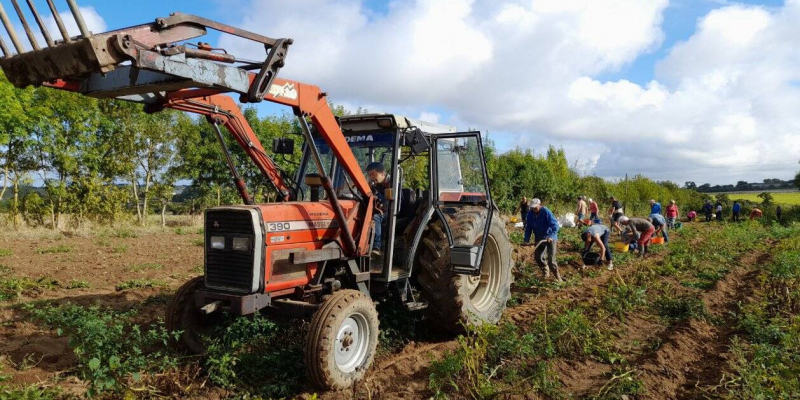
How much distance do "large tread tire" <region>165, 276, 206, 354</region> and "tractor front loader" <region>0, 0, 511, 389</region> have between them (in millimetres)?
11

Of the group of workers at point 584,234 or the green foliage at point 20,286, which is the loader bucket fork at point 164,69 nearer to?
the green foliage at point 20,286

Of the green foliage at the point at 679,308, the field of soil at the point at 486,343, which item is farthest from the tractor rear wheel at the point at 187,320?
the green foliage at the point at 679,308

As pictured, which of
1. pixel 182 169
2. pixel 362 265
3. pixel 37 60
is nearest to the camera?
pixel 37 60

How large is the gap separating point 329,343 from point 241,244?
1.16 metres

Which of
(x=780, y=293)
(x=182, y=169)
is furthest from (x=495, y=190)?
(x=780, y=293)

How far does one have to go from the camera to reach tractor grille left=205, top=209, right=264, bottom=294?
466 cm

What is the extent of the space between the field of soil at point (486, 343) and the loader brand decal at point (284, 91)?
7.36ft

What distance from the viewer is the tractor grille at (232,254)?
466 cm

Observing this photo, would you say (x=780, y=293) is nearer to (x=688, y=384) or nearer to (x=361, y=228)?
(x=688, y=384)

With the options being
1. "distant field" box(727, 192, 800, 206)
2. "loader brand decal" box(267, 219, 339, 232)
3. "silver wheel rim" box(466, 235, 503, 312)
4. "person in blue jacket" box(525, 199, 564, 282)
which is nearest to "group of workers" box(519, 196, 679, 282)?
"person in blue jacket" box(525, 199, 564, 282)

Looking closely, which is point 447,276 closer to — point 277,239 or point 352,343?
point 352,343

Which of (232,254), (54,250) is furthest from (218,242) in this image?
(54,250)

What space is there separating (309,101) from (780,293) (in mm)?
7665

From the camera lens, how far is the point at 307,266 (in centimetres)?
516
